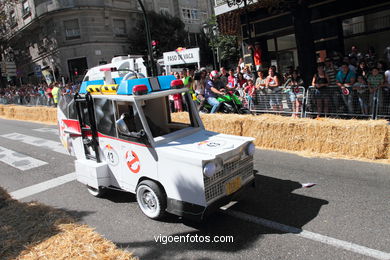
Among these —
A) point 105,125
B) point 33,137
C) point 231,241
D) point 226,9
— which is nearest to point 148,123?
point 105,125

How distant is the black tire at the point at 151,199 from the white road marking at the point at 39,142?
19.2ft

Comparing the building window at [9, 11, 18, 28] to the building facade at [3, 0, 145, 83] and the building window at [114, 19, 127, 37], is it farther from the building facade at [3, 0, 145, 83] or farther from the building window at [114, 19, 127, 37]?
the building window at [114, 19, 127, 37]

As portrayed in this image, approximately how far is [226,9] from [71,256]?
15894 millimetres

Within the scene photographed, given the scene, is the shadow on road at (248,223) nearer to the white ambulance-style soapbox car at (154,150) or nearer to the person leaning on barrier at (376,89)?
the white ambulance-style soapbox car at (154,150)

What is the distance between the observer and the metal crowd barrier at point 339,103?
27.3 feet

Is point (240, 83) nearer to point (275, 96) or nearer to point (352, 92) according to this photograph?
point (275, 96)

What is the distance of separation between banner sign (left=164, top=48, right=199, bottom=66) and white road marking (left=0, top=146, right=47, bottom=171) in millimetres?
8625

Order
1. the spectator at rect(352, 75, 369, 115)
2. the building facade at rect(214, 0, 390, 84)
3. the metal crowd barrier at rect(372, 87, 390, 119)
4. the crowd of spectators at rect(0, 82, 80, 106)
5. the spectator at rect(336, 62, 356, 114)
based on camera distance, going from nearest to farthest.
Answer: the metal crowd barrier at rect(372, 87, 390, 119) → the spectator at rect(352, 75, 369, 115) → the spectator at rect(336, 62, 356, 114) → the building facade at rect(214, 0, 390, 84) → the crowd of spectators at rect(0, 82, 80, 106)

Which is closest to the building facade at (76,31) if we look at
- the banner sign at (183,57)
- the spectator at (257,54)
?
the banner sign at (183,57)

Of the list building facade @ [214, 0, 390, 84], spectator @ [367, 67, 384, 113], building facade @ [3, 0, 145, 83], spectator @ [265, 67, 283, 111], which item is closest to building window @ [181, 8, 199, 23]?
building facade @ [3, 0, 145, 83]

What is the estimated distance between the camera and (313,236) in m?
4.32

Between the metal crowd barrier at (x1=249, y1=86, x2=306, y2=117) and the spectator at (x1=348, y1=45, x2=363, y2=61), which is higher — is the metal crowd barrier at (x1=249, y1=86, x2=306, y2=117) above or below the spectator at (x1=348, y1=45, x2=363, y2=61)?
below

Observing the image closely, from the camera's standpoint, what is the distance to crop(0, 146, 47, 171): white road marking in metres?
9.24

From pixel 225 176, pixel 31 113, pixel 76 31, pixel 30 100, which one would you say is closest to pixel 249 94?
pixel 225 176
